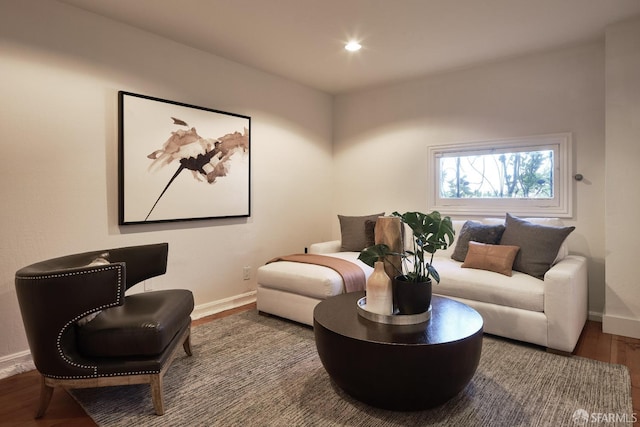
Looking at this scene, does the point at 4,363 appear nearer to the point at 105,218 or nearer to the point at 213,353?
the point at 105,218

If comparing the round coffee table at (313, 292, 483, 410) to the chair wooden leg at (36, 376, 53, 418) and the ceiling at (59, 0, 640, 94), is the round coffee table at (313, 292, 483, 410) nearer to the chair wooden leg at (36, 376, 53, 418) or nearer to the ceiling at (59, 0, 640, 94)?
the chair wooden leg at (36, 376, 53, 418)

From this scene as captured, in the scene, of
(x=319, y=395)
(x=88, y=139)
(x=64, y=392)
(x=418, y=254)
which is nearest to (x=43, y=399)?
(x=64, y=392)

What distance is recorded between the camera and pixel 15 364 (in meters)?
2.45

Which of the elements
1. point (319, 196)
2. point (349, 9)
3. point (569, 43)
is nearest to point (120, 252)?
point (349, 9)

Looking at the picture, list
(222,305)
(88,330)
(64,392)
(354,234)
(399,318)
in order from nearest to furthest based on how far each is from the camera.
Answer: (88,330), (399,318), (64,392), (222,305), (354,234)

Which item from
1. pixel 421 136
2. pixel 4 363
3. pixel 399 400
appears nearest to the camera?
Result: pixel 399 400

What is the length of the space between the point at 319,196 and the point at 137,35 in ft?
8.56

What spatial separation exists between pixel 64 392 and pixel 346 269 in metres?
2.04

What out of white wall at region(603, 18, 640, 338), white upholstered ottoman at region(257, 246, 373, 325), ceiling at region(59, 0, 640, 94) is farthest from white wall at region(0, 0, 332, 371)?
white wall at region(603, 18, 640, 338)

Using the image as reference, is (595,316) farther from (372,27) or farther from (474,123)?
(372,27)

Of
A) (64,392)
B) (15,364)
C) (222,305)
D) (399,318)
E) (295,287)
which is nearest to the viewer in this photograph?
(399,318)

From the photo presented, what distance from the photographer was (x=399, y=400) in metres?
1.82

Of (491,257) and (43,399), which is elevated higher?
(491,257)

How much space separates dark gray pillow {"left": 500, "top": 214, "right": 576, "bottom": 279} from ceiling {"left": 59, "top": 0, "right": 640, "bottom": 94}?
5.20 ft
